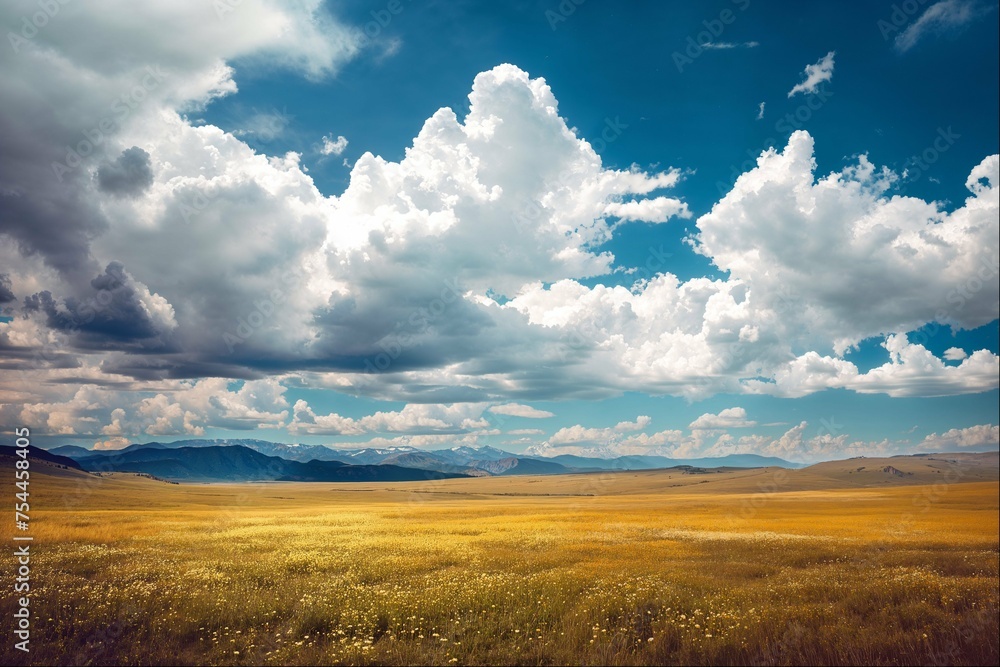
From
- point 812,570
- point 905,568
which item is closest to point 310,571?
point 812,570

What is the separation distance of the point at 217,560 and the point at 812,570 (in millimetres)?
24979

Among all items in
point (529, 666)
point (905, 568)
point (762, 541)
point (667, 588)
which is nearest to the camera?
point (529, 666)

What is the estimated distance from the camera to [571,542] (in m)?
30.2

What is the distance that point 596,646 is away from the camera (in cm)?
1173

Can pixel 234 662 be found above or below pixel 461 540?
above

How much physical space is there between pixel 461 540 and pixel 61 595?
19673 millimetres

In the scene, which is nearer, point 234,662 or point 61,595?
point 234,662

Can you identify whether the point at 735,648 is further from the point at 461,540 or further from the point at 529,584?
the point at 461,540

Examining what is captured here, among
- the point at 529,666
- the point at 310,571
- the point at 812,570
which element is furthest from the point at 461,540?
the point at 529,666

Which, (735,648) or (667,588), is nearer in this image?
(735,648)

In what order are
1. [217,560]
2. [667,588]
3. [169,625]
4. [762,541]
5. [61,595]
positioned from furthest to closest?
[762,541] → [217,560] → [667,588] → [61,595] → [169,625]

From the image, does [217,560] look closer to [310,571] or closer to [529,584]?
[310,571]

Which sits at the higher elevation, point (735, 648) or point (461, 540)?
point (735, 648)

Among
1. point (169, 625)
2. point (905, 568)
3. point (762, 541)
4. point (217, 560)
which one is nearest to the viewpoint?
point (169, 625)
